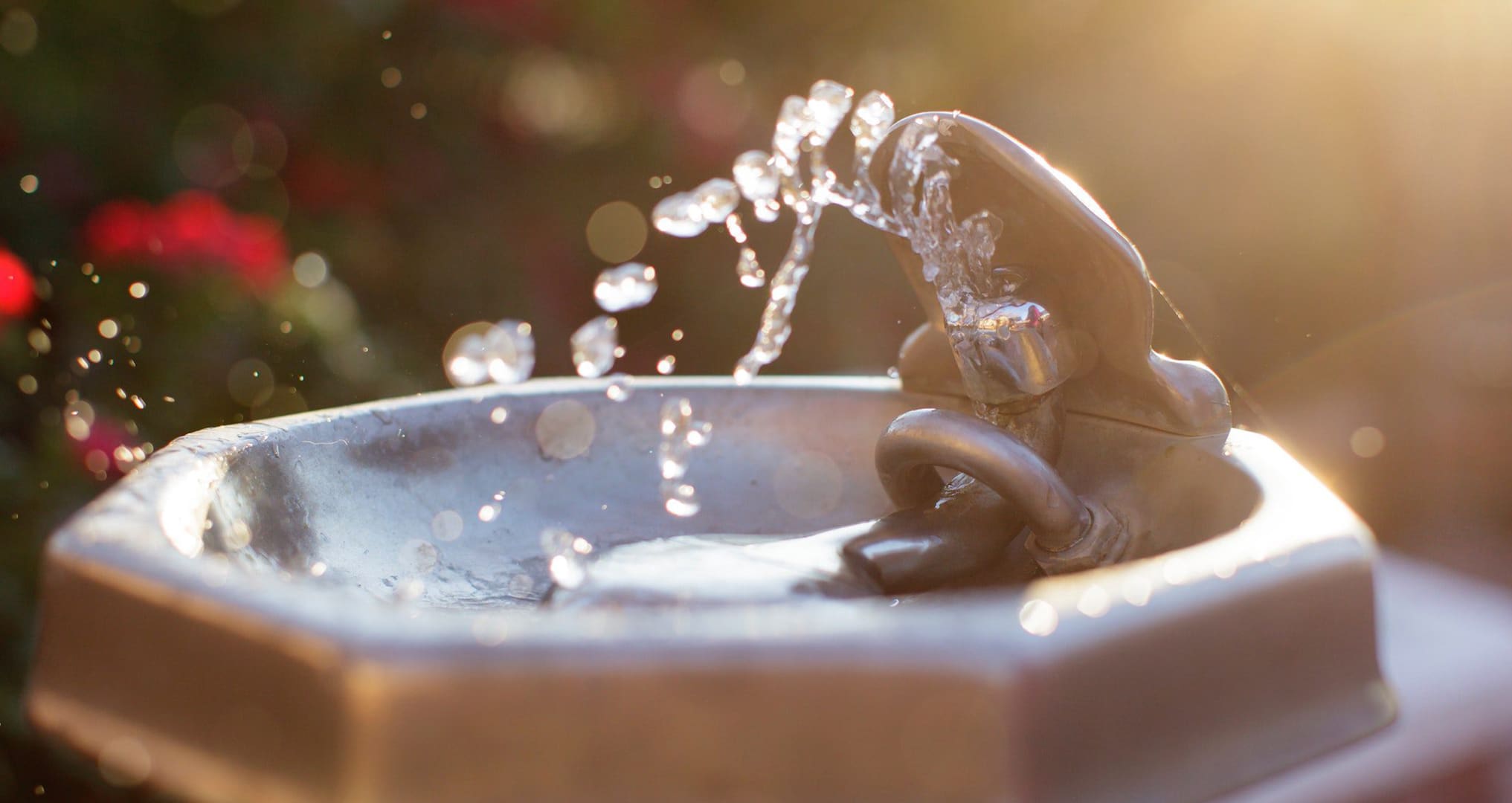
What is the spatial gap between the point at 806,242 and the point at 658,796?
1.90 metres

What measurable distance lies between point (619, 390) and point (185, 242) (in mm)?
856

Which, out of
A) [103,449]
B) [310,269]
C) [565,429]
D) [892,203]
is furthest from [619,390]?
[310,269]

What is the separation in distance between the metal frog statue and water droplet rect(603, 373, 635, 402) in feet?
0.79

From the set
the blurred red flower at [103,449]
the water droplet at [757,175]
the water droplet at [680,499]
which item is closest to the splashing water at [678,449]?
the water droplet at [680,499]

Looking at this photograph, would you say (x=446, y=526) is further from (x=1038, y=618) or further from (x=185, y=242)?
(x=185, y=242)

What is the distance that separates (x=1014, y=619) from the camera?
451mm

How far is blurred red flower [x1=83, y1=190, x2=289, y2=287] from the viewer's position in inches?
61.4

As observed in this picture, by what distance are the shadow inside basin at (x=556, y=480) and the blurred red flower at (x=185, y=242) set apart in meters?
0.76

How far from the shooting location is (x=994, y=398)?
2.56 ft

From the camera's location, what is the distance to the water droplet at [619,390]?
1009 mm

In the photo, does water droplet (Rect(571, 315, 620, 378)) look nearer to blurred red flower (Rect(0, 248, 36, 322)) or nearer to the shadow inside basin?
the shadow inside basin

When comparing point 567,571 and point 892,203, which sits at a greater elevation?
point 892,203

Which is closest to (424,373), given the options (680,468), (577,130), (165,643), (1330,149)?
(577,130)

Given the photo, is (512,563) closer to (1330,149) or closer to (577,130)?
(577,130)
